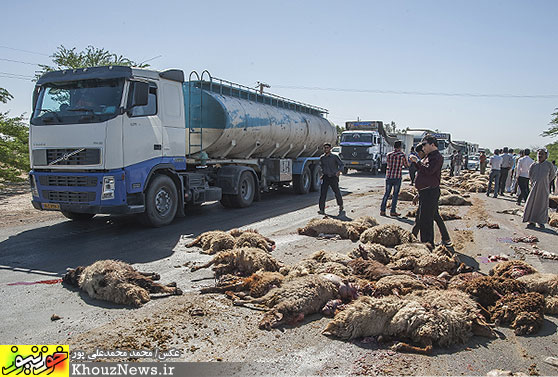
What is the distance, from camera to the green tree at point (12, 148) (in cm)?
1584

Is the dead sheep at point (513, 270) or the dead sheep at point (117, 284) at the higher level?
the dead sheep at point (513, 270)

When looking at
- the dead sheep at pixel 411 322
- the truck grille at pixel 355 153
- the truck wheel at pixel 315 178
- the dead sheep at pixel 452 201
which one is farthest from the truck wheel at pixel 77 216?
the truck grille at pixel 355 153

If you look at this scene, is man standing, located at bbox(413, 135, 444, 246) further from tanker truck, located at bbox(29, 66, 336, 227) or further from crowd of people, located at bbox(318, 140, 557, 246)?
tanker truck, located at bbox(29, 66, 336, 227)

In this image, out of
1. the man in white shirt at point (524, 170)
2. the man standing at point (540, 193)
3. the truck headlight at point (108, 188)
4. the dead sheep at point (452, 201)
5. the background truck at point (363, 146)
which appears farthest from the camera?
the background truck at point (363, 146)

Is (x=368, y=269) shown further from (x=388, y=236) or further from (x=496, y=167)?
(x=496, y=167)

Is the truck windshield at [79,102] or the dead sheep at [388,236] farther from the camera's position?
the truck windshield at [79,102]

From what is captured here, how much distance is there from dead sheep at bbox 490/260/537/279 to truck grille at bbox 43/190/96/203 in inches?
278

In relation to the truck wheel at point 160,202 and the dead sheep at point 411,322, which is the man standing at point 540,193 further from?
the truck wheel at point 160,202

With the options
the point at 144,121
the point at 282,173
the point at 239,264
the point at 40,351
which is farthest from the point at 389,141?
the point at 40,351

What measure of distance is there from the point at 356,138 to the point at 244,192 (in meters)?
18.2

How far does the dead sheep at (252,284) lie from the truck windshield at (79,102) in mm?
4732

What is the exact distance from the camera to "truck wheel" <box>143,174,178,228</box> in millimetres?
9461

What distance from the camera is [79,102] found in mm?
8812

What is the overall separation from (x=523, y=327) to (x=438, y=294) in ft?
2.69
